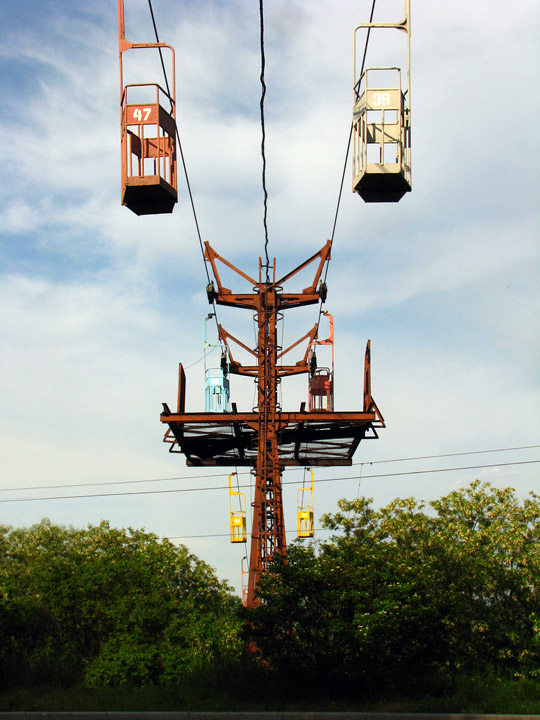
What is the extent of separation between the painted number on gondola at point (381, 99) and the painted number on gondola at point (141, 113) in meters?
3.84

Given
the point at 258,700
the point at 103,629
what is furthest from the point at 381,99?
the point at 103,629

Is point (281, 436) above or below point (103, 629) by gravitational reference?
above

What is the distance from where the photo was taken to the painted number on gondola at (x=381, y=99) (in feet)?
42.9

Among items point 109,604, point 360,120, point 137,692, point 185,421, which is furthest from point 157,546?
point 360,120

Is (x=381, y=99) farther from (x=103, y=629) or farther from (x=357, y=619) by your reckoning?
(x=103, y=629)

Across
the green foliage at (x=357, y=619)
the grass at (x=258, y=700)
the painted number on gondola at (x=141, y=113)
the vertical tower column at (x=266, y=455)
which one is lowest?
the grass at (x=258, y=700)

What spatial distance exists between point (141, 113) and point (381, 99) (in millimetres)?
4088

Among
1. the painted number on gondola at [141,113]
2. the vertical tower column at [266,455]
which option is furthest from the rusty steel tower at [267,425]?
the painted number on gondola at [141,113]

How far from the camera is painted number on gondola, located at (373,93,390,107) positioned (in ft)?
42.9

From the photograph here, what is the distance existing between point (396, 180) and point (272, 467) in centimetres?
1548

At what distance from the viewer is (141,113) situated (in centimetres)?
1390

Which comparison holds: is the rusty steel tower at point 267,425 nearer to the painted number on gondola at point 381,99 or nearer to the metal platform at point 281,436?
the metal platform at point 281,436

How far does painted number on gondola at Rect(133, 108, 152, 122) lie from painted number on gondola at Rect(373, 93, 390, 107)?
384 centimetres

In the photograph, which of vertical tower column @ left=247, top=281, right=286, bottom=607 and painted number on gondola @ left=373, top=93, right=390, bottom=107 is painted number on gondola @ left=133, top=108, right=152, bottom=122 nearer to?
painted number on gondola @ left=373, top=93, right=390, bottom=107
